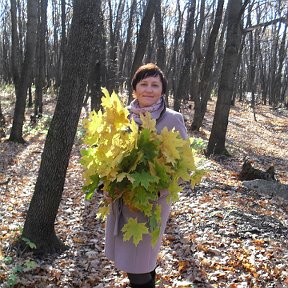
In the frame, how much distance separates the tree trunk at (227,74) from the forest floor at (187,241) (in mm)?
2355

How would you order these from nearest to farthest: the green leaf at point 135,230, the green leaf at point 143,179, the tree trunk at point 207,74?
the green leaf at point 143,179, the green leaf at point 135,230, the tree trunk at point 207,74

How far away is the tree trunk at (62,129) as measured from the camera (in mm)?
4395

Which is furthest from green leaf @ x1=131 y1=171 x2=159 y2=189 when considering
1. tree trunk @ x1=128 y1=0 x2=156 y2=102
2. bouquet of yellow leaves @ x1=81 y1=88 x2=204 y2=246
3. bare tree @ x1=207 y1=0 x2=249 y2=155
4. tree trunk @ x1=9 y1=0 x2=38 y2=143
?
tree trunk @ x1=9 y1=0 x2=38 y2=143

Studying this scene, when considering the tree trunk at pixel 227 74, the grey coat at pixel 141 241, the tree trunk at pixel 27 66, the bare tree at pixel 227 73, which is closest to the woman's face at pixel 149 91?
the grey coat at pixel 141 241

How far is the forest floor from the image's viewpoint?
4.31 m

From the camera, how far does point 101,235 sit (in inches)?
222

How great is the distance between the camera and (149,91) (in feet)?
9.95

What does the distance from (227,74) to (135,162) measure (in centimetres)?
875

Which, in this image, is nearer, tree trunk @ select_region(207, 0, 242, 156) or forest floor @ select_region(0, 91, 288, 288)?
forest floor @ select_region(0, 91, 288, 288)

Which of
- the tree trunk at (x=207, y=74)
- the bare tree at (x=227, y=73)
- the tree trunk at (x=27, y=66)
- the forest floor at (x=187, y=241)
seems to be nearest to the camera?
the forest floor at (x=187, y=241)

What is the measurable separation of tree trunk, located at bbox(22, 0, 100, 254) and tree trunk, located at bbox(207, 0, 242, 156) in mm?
6975

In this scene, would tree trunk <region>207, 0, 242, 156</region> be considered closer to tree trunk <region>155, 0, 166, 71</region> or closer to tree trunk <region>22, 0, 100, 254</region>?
tree trunk <region>155, 0, 166, 71</region>

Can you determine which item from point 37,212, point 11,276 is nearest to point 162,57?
point 37,212

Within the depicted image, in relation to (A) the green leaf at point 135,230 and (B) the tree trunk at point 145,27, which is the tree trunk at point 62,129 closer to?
(A) the green leaf at point 135,230
